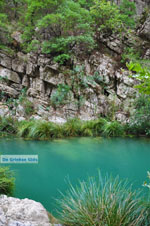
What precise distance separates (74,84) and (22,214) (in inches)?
348

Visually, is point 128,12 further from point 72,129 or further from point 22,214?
point 22,214

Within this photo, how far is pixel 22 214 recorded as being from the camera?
192 centimetres

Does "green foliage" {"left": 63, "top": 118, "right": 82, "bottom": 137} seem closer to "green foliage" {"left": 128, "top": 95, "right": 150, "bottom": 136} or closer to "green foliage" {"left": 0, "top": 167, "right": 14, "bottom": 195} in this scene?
"green foliage" {"left": 128, "top": 95, "right": 150, "bottom": 136}

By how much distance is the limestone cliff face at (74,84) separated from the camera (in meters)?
9.76

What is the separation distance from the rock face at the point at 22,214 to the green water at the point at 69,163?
1.36ft

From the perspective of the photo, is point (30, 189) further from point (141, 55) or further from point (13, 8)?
point (13, 8)

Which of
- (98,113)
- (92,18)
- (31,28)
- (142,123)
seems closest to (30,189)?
(142,123)

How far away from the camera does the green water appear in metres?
3.06

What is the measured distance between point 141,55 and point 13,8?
8194mm

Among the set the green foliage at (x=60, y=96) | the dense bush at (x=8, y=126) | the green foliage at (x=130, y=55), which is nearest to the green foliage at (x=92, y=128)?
the green foliage at (x=60, y=96)

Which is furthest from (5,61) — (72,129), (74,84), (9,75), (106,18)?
(106,18)

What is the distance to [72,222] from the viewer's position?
1.85 meters

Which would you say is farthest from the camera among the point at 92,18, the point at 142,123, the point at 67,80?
the point at 92,18

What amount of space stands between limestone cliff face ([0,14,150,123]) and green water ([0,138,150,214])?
10.2 feet
